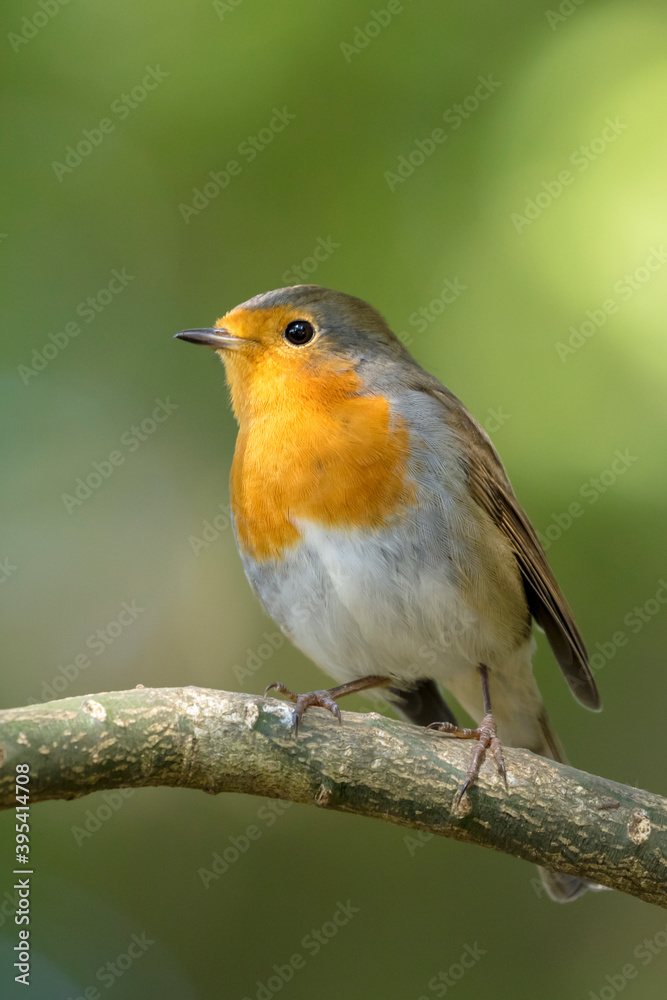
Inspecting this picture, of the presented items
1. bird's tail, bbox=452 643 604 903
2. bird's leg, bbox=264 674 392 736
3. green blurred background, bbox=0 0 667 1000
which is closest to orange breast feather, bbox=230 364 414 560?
bird's leg, bbox=264 674 392 736

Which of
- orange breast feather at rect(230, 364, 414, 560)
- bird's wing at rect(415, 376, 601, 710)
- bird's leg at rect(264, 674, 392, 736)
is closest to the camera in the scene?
bird's leg at rect(264, 674, 392, 736)

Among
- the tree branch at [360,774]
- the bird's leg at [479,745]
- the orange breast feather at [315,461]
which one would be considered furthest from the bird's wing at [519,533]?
the tree branch at [360,774]

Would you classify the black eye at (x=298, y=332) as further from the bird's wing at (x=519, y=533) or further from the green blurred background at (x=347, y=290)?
the green blurred background at (x=347, y=290)

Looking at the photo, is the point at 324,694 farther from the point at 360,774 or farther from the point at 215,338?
the point at 215,338

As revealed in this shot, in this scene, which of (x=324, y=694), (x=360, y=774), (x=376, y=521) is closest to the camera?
(x=360, y=774)

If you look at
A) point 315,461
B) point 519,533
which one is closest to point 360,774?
point 315,461

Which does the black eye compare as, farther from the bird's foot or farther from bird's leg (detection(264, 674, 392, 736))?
the bird's foot

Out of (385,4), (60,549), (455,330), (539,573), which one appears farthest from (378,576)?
(385,4)

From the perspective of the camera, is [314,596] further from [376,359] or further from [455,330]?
[455,330]
